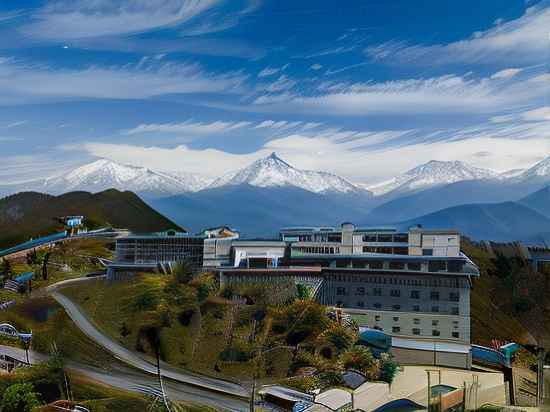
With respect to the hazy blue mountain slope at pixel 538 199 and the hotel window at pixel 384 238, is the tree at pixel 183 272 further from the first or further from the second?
the hazy blue mountain slope at pixel 538 199

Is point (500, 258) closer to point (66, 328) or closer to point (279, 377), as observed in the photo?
point (279, 377)

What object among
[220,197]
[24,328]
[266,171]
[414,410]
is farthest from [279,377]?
[266,171]

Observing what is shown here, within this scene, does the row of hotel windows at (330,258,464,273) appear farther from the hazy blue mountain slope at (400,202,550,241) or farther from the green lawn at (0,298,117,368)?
the hazy blue mountain slope at (400,202,550,241)

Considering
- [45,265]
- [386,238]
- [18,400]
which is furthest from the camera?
[45,265]

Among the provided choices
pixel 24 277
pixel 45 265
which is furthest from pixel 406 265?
pixel 24 277

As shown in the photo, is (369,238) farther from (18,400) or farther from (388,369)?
(18,400)

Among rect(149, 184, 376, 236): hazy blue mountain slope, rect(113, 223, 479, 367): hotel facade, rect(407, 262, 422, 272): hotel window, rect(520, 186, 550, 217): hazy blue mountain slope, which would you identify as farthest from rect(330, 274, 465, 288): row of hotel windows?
rect(520, 186, 550, 217): hazy blue mountain slope

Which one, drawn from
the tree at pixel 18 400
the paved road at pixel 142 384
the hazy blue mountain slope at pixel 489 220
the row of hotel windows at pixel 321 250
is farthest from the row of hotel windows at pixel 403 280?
the hazy blue mountain slope at pixel 489 220
